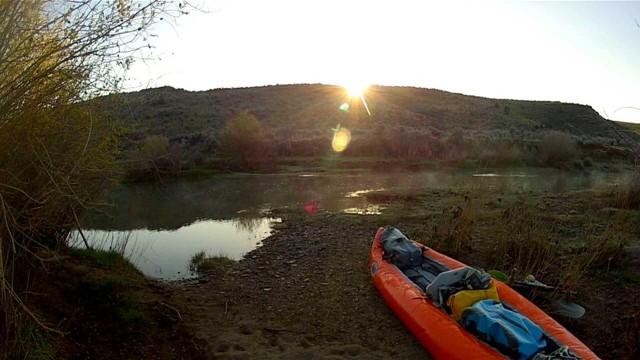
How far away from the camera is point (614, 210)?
1075 cm

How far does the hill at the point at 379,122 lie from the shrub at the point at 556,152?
1.21m

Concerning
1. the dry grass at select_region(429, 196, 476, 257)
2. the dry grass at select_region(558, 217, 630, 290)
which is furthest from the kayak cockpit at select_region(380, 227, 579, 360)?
the dry grass at select_region(429, 196, 476, 257)

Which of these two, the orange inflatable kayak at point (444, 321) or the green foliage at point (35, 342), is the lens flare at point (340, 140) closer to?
the orange inflatable kayak at point (444, 321)

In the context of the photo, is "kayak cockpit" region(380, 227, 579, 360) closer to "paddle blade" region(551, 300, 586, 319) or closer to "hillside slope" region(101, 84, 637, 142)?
"paddle blade" region(551, 300, 586, 319)

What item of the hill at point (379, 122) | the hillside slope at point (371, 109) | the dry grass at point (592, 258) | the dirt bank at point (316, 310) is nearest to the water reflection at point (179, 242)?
the dirt bank at point (316, 310)

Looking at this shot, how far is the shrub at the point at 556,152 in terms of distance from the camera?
29.3 metres

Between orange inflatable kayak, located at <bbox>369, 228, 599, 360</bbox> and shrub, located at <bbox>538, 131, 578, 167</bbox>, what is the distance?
25.5 metres

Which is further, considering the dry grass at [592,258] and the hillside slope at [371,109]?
the hillside slope at [371,109]

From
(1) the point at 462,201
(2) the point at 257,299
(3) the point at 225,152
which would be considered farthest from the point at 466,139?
(2) the point at 257,299

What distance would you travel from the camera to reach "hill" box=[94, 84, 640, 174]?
2981 centimetres

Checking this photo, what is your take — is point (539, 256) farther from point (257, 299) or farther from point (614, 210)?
point (614, 210)

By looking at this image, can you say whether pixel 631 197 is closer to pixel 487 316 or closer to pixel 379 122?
pixel 487 316

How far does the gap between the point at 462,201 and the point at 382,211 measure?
2.58m

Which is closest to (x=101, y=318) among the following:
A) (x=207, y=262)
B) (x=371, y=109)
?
(x=207, y=262)
